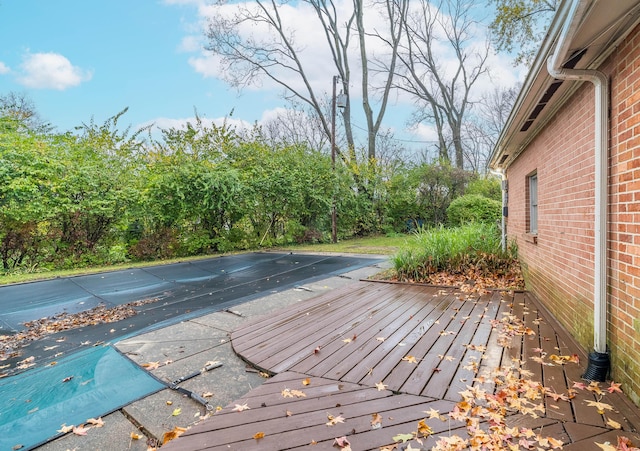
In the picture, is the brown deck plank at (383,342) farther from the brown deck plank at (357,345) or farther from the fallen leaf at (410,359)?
the fallen leaf at (410,359)

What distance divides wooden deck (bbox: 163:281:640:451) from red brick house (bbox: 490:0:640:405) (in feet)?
0.99

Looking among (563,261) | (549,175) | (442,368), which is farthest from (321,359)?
(549,175)

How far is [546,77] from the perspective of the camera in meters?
2.52

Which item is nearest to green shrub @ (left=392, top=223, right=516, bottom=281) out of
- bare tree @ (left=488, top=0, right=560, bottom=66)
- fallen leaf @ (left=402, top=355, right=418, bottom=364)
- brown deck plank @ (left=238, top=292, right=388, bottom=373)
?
brown deck plank @ (left=238, top=292, right=388, bottom=373)

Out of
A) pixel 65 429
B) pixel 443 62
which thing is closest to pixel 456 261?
pixel 65 429

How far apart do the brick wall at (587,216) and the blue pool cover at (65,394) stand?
2.94 metres

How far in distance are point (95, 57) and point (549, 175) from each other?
15.7 m

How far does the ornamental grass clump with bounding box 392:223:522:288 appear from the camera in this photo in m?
5.37

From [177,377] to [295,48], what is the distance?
17.5 meters

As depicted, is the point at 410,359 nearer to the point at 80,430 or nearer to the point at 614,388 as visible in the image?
the point at 614,388

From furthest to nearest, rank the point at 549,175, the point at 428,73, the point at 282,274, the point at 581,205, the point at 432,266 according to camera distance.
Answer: the point at 428,73, the point at 282,274, the point at 432,266, the point at 549,175, the point at 581,205

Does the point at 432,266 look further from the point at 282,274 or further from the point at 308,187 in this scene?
the point at 308,187

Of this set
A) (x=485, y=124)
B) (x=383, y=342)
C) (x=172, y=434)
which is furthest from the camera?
(x=485, y=124)

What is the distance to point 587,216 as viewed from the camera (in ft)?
8.18
